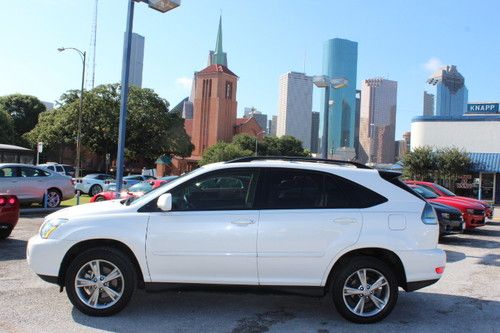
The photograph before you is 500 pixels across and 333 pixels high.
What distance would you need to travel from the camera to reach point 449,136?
36.9 meters

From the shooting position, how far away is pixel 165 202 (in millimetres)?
5188

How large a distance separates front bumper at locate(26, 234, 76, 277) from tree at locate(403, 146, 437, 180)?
33173mm

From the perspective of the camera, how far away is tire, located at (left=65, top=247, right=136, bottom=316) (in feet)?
17.4

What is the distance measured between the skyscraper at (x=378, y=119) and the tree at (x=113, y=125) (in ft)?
238

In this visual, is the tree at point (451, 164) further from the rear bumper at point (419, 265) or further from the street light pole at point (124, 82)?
the rear bumper at point (419, 265)

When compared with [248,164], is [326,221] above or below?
below

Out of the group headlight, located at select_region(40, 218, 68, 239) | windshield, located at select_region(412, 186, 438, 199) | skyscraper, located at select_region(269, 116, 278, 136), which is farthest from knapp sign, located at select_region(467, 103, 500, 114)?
skyscraper, located at select_region(269, 116, 278, 136)

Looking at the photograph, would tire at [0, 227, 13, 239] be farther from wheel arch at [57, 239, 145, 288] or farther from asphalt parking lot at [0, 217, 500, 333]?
wheel arch at [57, 239, 145, 288]

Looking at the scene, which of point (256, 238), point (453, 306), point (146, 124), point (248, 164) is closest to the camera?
point (256, 238)

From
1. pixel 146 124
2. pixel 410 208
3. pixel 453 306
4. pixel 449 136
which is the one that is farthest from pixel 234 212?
pixel 146 124

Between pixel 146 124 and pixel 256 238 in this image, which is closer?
pixel 256 238

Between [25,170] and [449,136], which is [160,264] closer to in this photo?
[25,170]

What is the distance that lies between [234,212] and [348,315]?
1.65 meters

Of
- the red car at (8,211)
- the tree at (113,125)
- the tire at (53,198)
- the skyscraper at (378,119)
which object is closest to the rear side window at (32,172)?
the tire at (53,198)
